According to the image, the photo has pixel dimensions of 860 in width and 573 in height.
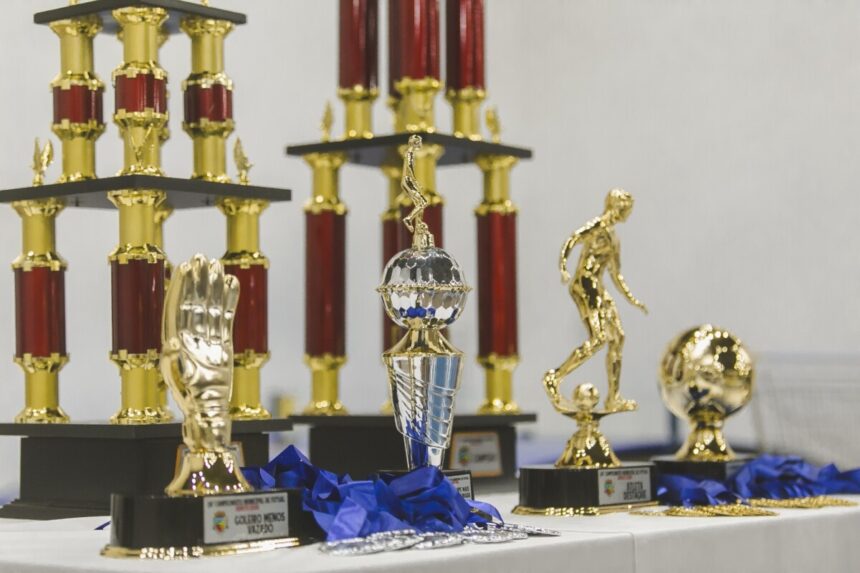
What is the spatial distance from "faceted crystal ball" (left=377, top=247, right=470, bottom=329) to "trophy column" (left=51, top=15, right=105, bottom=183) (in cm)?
84

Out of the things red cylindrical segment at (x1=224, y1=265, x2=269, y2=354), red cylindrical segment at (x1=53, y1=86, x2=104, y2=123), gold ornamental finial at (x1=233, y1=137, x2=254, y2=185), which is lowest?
red cylindrical segment at (x1=224, y1=265, x2=269, y2=354)

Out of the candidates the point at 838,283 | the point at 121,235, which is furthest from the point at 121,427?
the point at 838,283

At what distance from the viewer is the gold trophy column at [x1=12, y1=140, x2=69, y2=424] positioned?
2523mm

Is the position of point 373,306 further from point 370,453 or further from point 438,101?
point 370,453

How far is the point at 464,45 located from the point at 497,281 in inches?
20.5

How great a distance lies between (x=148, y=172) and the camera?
2453 mm

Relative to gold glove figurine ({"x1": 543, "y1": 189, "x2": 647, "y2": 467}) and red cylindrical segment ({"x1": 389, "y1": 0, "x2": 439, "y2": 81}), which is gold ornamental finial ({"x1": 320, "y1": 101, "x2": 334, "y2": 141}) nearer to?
red cylindrical segment ({"x1": 389, "y1": 0, "x2": 439, "y2": 81})

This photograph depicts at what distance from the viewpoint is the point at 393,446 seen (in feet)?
9.32

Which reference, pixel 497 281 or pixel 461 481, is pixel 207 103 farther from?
pixel 461 481

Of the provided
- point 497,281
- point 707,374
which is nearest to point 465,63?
point 497,281

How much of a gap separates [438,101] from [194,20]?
2.52m

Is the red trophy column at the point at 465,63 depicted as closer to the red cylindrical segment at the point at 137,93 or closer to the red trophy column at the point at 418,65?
the red trophy column at the point at 418,65

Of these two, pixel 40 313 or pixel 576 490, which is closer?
pixel 576 490

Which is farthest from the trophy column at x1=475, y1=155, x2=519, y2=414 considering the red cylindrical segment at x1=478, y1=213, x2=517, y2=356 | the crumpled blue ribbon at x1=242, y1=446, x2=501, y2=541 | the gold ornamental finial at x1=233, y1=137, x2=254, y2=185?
the crumpled blue ribbon at x1=242, y1=446, x2=501, y2=541
